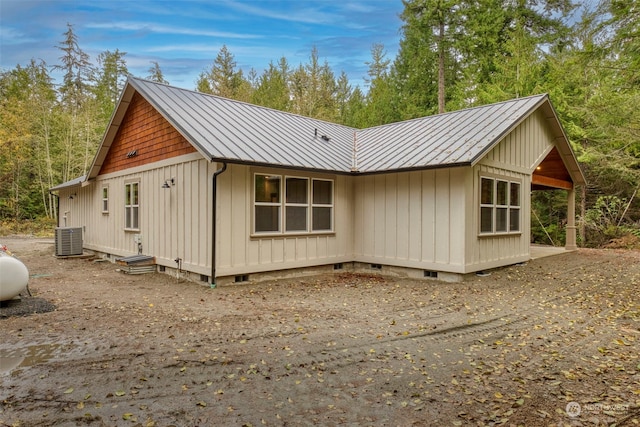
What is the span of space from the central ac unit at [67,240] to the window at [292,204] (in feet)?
27.9

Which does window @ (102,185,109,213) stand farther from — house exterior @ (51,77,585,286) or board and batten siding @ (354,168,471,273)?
board and batten siding @ (354,168,471,273)

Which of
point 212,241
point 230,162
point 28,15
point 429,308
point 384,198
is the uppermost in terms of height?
point 28,15

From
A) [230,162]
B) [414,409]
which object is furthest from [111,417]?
[230,162]

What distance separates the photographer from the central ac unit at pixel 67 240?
42.6 ft

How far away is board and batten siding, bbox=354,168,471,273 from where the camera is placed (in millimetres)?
8469

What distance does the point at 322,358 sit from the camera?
13.5 feet

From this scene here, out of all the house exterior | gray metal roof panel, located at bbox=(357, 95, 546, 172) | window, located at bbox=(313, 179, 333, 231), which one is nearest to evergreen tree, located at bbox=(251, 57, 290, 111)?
the house exterior

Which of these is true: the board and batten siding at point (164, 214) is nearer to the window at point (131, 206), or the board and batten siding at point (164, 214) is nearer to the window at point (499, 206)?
the window at point (131, 206)

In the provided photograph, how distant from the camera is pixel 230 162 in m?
7.46

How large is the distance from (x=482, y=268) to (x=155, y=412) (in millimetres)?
7928

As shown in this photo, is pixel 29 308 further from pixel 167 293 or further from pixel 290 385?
pixel 290 385

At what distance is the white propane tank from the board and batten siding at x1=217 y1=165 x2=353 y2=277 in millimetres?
3186

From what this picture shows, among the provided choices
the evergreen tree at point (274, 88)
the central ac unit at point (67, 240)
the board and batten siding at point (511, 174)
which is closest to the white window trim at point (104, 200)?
the central ac unit at point (67, 240)

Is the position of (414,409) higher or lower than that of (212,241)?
lower
